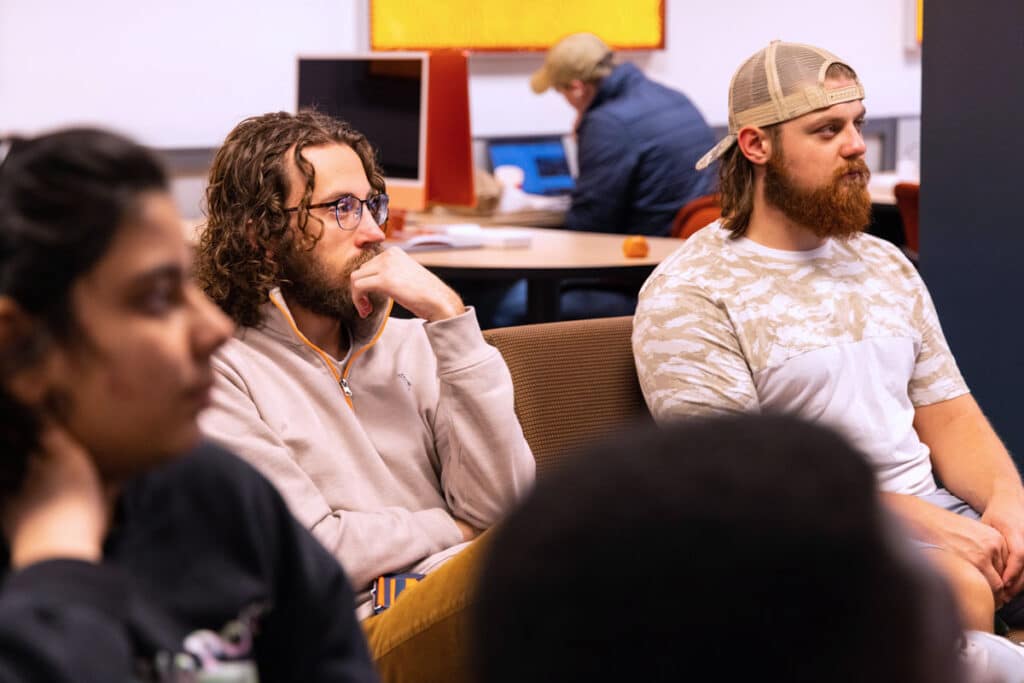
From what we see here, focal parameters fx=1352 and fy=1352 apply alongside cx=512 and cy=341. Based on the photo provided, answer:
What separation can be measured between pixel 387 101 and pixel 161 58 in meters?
1.37

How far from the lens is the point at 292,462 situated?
1.88 meters

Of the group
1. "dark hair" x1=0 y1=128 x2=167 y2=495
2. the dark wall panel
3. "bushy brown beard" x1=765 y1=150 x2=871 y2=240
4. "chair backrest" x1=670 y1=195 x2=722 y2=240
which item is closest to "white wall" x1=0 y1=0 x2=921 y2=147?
"chair backrest" x1=670 y1=195 x2=722 y2=240

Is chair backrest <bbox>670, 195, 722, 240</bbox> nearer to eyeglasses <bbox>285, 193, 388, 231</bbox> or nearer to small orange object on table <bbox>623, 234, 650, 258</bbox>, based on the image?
small orange object on table <bbox>623, 234, 650, 258</bbox>

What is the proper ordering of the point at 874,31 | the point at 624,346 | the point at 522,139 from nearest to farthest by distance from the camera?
the point at 624,346 < the point at 522,139 < the point at 874,31

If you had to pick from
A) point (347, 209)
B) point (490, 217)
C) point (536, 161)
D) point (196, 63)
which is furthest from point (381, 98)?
point (347, 209)

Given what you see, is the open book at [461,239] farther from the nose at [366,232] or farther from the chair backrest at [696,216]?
the nose at [366,232]

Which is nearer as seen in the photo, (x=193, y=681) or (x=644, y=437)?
(x=644, y=437)

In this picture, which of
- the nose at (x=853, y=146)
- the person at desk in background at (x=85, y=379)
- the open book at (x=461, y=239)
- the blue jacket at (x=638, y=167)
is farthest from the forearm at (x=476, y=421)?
the blue jacket at (x=638, y=167)

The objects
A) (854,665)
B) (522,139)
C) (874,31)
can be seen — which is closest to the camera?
(854,665)

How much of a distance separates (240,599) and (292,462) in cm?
86

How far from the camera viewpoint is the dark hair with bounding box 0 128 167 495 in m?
0.83

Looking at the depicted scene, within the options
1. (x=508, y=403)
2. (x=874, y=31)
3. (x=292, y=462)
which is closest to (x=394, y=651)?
(x=292, y=462)

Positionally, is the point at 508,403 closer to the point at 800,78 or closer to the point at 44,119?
the point at 800,78

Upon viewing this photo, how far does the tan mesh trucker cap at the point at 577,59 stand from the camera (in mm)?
5152
